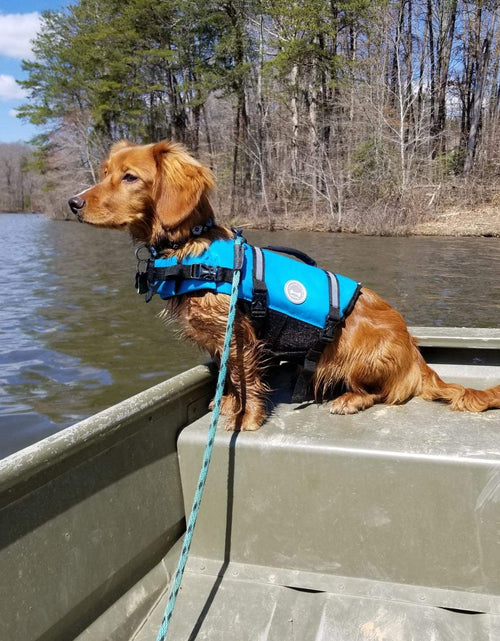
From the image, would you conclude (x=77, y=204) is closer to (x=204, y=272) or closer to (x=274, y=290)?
(x=204, y=272)

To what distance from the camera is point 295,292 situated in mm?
3014

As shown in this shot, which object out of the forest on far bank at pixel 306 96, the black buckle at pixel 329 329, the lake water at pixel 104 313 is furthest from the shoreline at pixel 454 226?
the black buckle at pixel 329 329

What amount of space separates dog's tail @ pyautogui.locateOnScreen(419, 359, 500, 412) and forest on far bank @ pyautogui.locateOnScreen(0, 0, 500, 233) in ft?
79.8

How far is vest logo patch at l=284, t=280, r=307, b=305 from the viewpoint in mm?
3004

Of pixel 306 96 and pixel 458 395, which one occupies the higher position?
pixel 306 96

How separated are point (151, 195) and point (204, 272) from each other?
0.53 m

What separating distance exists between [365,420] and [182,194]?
5.26ft

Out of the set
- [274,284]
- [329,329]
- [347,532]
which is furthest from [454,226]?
[347,532]

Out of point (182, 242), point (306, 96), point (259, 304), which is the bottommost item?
point (259, 304)

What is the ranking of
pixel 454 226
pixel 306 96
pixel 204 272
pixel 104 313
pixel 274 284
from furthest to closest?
pixel 306 96, pixel 454 226, pixel 104 313, pixel 274 284, pixel 204 272

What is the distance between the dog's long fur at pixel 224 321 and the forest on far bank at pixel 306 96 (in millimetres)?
24391

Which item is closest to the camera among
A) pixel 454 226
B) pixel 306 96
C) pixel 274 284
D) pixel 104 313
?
pixel 274 284

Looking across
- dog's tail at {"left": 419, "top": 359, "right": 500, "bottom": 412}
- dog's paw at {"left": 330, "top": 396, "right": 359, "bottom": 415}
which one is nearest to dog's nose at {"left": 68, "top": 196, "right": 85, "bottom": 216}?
dog's paw at {"left": 330, "top": 396, "right": 359, "bottom": 415}

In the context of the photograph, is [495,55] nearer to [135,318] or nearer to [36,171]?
[135,318]
